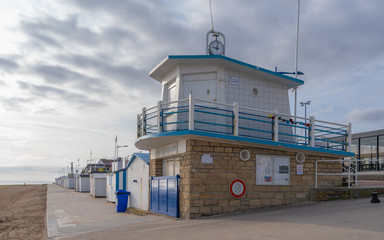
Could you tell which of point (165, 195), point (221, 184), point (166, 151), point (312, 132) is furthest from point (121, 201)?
point (312, 132)

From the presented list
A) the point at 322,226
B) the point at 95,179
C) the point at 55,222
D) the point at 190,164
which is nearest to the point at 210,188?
the point at 190,164

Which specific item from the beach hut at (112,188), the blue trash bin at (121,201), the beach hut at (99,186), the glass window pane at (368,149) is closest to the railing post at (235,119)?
the blue trash bin at (121,201)

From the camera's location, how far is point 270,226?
31.4 feet

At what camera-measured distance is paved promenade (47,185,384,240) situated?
8.39 m

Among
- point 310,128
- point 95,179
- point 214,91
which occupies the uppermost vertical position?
point 214,91

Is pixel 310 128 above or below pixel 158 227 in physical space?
above

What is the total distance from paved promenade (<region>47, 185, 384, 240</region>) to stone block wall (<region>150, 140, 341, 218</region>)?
1.50 ft

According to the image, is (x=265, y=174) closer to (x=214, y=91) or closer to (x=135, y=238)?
(x=214, y=91)

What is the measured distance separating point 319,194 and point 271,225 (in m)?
5.02

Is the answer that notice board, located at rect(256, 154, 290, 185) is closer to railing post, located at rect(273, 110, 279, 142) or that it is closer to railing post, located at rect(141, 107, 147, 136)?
railing post, located at rect(273, 110, 279, 142)

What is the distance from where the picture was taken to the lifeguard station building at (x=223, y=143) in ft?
40.3

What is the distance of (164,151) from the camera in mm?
14492

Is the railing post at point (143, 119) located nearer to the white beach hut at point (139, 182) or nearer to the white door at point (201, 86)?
the white door at point (201, 86)

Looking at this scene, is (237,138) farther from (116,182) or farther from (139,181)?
(116,182)
